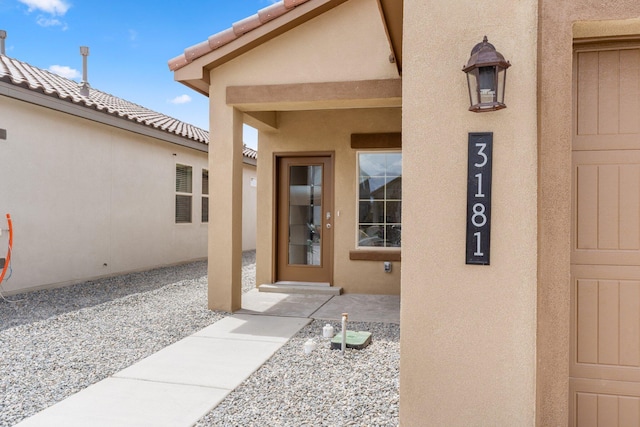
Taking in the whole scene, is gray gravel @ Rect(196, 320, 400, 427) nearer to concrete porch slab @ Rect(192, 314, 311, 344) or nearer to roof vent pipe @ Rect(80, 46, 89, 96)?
concrete porch slab @ Rect(192, 314, 311, 344)

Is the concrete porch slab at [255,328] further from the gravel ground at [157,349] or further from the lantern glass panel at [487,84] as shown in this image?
the lantern glass panel at [487,84]

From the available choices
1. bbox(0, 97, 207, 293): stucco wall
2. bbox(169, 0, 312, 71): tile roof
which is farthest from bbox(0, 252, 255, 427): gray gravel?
bbox(169, 0, 312, 71): tile roof

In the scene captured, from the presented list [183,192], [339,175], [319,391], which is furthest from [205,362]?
[183,192]

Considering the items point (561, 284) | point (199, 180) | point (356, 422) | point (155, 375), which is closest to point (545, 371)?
point (561, 284)

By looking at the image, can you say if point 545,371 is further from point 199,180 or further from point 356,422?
point 199,180

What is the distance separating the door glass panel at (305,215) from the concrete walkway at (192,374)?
1.94 metres

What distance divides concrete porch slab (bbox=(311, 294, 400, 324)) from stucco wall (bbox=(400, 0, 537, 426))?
378cm

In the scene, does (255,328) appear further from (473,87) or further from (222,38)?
(473,87)

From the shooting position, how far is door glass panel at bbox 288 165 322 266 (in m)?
9.55

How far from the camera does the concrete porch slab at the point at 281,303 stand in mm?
Result: 7473

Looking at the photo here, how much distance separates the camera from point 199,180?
14.8 metres

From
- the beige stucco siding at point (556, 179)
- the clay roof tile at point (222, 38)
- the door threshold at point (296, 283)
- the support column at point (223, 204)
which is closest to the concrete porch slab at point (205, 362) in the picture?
the support column at point (223, 204)

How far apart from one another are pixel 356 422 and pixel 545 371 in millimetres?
1454

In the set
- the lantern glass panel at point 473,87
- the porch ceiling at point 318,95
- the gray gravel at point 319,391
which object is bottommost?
the gray gravel at point 319,391
